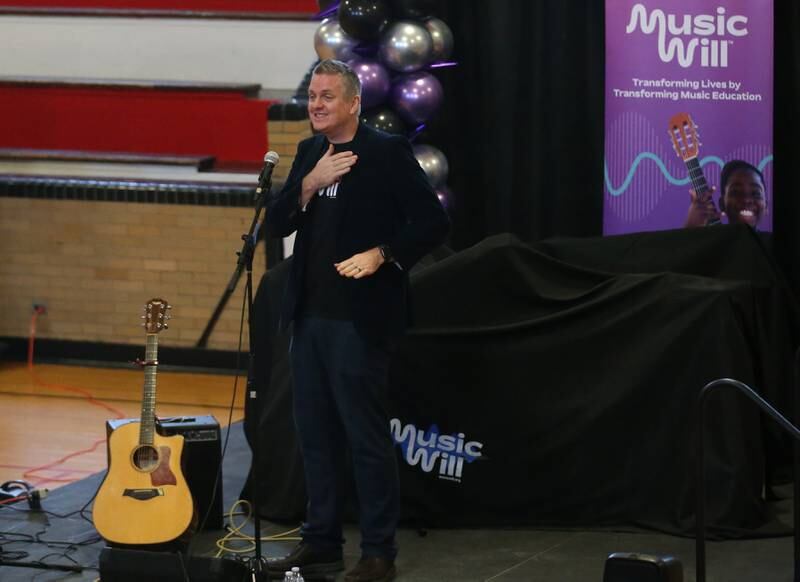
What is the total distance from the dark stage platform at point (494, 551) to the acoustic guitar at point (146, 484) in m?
0.19

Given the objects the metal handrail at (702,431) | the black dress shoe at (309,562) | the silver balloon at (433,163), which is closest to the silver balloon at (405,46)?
the silver balloon at (433,163)

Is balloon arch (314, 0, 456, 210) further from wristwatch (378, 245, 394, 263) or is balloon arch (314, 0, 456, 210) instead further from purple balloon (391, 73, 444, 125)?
wristwatch (378, 245, 394, 263)

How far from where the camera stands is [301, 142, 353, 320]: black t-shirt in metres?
4.75

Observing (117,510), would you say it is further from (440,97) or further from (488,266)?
(440,97)

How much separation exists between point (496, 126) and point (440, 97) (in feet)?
1.95

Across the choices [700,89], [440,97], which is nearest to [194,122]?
[440,97]

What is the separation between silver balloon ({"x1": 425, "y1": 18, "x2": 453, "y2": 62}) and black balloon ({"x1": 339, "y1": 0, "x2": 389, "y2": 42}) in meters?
0.29

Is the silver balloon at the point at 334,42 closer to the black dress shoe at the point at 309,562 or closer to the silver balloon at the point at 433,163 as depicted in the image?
the silver balloon at the point at 433,163

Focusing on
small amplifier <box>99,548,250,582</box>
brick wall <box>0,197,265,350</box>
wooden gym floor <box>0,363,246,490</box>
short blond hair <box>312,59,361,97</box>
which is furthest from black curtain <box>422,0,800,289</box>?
small amplifier <box>99,548,250,582</box>

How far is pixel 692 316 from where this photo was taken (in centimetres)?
542

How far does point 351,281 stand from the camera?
15.5 ft

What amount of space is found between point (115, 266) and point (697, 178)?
3891 mm

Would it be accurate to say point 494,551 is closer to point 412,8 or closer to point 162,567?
point 162,567

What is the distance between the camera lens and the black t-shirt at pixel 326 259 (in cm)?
475
